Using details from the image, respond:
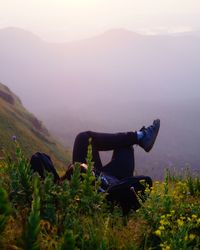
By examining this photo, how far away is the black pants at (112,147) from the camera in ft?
25.8

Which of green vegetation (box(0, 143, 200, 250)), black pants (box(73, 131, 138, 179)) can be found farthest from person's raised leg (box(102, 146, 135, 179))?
green vegetation (box(0, 143, 200, 250))

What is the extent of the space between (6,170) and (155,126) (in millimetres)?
4024

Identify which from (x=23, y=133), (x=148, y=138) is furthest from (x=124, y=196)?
(x=23, y=133)

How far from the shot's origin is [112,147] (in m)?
8.04

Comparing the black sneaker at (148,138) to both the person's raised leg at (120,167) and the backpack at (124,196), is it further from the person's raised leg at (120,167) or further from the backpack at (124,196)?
the backpack at (124,196)

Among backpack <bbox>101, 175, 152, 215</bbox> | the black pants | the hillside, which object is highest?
the black pants

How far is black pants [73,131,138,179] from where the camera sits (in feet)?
25.8

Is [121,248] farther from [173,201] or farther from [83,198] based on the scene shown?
[173,201]

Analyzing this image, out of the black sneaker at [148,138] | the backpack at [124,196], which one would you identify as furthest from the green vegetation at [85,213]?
the black sneaker at [148,138]

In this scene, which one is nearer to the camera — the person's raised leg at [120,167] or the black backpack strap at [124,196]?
the black backpack strap at [124,196]

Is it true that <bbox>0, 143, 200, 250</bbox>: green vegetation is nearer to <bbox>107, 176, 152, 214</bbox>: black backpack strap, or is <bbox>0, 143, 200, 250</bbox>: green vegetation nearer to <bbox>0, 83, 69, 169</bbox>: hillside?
<bbox>107, 176, 152, 214</bbox>: black backpack strap

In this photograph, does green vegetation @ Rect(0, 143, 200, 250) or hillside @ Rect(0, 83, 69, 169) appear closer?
green vegetation @ Rect(0, 143, 200, 250)

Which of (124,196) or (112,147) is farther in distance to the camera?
(112,147)

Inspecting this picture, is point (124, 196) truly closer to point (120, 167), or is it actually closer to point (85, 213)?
point (85, 213)
